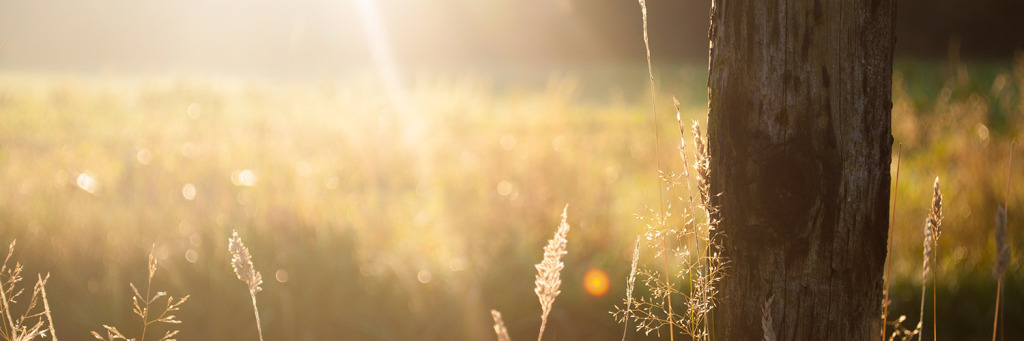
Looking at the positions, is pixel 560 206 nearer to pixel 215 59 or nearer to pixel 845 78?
pixel 845 78

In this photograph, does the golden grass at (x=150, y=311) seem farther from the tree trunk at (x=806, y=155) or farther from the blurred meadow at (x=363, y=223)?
the tree trunk at (x=806, y=155)

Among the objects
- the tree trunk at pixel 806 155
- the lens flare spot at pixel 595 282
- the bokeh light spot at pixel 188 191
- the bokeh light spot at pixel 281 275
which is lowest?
the lens flare spot at pixel 595 282

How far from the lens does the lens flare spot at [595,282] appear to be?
2.90 metres

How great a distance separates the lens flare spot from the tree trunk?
60.6 inches

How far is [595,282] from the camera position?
291 cm

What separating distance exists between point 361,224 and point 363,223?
21 mm

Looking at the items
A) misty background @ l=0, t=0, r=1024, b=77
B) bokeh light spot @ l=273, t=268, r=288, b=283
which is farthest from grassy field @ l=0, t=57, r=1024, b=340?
misty background @ l=0, t=0, r=1024, b=77

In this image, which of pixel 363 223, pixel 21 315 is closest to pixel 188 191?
pixel 363 223

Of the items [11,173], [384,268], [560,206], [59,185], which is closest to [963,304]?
[560,206]

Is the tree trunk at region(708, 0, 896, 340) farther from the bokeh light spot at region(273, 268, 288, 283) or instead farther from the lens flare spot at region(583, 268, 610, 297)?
the bokeh light spot at region(273, 268, 288, 283)

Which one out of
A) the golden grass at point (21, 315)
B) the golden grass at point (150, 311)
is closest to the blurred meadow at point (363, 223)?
the golden grass at point (150, 311)

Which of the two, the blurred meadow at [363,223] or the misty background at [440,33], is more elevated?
the misty background at [440,33]

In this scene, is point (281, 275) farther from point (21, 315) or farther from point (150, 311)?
point (21, 315)

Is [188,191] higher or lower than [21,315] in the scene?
higher
